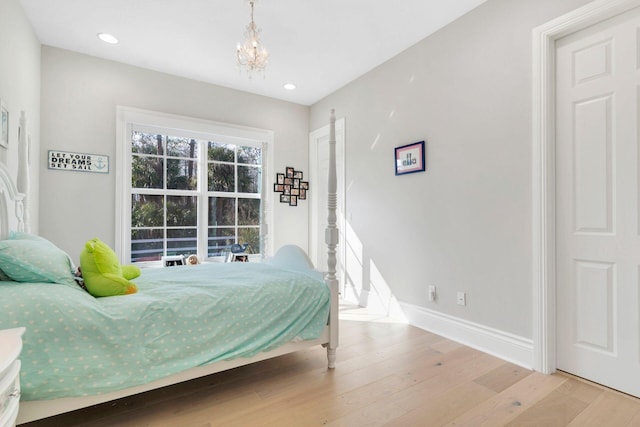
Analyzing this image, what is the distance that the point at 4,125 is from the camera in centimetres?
211

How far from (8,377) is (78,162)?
287 centimetres

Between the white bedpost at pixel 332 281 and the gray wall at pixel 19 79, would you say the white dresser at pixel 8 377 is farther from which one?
the gray wall at pixel 19 79

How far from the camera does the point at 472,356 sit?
7.90 feet

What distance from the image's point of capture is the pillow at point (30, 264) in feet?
5.00

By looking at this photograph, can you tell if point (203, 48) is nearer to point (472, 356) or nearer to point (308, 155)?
point (308, 155)

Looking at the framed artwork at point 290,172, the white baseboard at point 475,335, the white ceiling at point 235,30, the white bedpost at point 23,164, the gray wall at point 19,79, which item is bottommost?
the white baseboard at point 475,335

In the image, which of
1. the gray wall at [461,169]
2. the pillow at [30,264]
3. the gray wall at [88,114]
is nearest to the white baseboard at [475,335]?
the gray wall at [461,169]

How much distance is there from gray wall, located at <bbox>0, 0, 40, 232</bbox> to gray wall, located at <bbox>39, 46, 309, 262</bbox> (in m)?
0.12

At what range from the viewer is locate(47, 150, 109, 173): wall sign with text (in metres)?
3.11

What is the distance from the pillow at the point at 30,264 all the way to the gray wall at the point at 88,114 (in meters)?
1.85

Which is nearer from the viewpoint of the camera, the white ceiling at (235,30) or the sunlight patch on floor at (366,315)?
the white ceiling at (235,30)

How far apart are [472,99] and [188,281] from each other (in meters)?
2.59

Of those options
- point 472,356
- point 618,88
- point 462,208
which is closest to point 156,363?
point 472,356

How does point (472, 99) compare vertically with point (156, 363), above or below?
above
